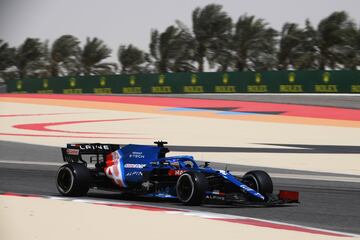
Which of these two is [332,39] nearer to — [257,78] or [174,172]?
[257,78]

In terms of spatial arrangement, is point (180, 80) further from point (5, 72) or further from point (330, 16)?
point (5, 72)

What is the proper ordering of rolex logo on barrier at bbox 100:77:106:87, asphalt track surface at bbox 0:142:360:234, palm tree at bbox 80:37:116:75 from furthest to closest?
palm tree at bbox 80:37:116:75 < rolex logo on barrier at bbox 100:77:106:87 < asphalt track surface at bbox 0:142:360:234

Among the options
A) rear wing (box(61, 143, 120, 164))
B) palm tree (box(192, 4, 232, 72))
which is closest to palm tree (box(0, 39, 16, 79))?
palm tree (box(192, 4, 232, 72))

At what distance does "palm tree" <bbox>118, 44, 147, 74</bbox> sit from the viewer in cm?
6606

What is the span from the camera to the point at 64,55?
2687 inches

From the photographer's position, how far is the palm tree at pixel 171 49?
6419 cm

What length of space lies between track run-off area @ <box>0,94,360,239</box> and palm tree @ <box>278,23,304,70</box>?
18.9 metres

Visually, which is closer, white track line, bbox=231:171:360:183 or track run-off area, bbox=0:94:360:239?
track run-off area, bbox=0:94:360:239

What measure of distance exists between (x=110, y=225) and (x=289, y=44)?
5186 cm

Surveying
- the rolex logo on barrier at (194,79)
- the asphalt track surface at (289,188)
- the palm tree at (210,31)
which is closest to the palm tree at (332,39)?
the palm tree at (210,31)

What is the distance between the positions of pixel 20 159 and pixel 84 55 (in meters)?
49.5

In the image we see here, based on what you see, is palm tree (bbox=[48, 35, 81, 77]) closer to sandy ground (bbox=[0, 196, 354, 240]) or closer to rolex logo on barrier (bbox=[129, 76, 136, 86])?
rolex logo on barrier (bbox=[129, 76, 136, 86])

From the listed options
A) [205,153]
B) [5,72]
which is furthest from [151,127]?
[5,72]

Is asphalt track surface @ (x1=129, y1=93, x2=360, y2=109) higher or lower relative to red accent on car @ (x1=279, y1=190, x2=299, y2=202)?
higher
